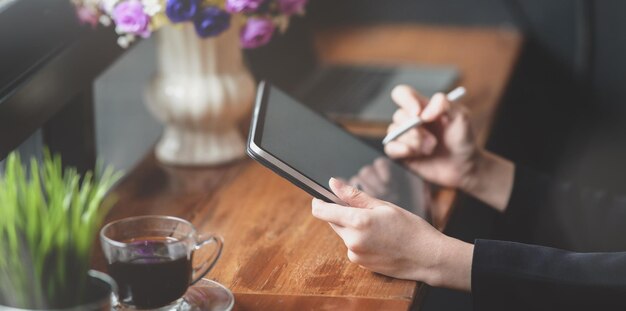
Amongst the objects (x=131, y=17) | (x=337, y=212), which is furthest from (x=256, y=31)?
(x=337, y=212)

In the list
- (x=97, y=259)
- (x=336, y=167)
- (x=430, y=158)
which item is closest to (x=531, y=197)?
(x=430, y=158)

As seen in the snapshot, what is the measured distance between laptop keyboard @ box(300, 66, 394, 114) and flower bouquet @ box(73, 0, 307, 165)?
0.30 m

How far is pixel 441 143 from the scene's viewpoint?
4.43 ft

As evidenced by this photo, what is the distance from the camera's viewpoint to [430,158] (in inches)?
52.9

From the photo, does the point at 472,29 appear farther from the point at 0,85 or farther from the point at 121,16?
the point at 0,85

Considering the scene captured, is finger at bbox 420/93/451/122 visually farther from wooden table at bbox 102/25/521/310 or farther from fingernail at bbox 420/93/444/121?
wooden table at bbox 102/25/521/310

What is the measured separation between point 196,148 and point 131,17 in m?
0.28

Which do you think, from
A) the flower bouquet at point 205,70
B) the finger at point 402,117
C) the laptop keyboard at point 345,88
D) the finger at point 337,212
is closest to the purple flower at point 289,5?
the flower bouquet at point 205,70

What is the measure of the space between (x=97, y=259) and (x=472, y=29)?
1.48 metres

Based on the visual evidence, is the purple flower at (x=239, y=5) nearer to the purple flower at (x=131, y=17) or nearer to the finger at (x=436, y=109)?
the purple flower at (x=131, y=17)

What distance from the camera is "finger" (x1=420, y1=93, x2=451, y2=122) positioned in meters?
1.30

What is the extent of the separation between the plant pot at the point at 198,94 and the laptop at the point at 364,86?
27 cm

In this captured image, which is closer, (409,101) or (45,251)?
(45,251)

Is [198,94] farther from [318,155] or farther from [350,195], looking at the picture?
[350,195]
